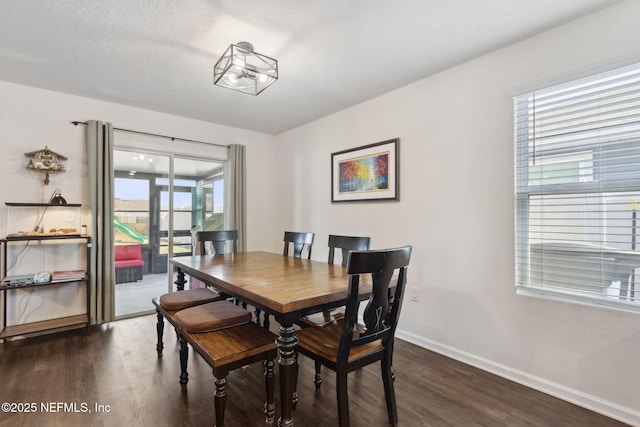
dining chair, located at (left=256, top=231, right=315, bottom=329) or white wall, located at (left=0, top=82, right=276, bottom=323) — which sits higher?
white wall, located at (left=0, top=82, right=276, bottom=323)

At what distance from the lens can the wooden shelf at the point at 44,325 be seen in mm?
2754

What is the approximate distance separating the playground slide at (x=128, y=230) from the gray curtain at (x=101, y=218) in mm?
214

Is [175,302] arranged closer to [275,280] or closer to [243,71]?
[275,280]

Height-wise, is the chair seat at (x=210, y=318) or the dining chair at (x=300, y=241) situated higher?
the dining chair at (x=300, y=241)

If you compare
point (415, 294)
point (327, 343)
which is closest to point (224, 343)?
point (327, 343)

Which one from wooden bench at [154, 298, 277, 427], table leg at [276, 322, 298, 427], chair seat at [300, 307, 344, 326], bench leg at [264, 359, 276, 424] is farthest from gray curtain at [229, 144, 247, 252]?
table leg at [276, 322, 298, 427]

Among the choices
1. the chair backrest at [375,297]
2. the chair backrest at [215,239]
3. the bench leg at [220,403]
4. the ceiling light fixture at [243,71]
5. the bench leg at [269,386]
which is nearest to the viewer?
the chair backrest at [375,297]

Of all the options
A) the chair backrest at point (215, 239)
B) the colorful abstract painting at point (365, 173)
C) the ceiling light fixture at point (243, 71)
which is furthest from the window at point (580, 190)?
the chair backrest at point (215, 239)

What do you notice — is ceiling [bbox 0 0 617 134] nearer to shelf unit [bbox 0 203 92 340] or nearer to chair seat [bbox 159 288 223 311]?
shelf unit [bbox 0 203 92 340]

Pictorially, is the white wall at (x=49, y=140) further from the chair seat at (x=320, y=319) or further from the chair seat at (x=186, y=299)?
the chair seat at (x=320, y=319)

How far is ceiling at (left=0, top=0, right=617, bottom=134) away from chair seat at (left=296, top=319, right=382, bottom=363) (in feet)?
6.52

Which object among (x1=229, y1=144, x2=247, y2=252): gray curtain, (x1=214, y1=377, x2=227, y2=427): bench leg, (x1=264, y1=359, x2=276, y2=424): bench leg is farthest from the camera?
(x1=229, y1=144, x2=247, y2=252): gray curtain

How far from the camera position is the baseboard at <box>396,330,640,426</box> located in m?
1.75

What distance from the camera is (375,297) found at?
154 cm
